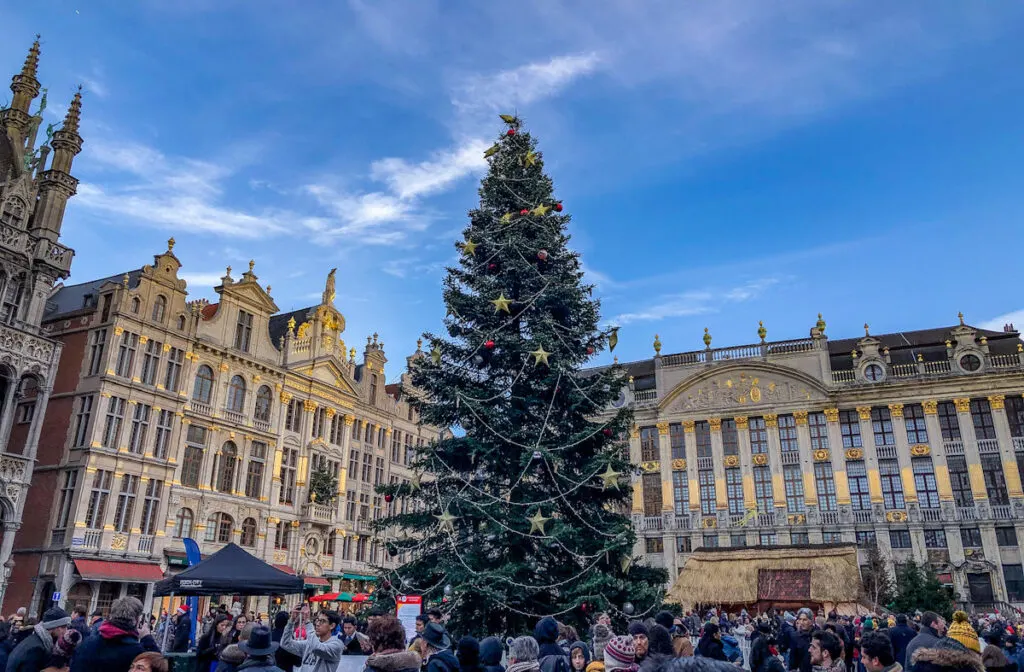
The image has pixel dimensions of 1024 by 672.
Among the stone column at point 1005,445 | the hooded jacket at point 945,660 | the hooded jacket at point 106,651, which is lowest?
the hooded jacket at point 106,651

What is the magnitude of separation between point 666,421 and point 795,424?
8475 millimetres

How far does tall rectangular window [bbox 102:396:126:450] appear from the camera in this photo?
32406 mm

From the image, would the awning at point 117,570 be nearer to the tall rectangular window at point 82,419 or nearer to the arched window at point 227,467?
the tall rectangular window at point 82,419

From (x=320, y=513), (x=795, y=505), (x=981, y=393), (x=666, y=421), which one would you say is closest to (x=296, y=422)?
(x=320, y=513)

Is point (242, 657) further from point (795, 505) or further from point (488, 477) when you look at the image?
point (795, 505)

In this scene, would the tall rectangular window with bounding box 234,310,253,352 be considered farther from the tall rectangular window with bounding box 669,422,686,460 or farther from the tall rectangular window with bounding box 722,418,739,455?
the tall rectangular window with bounding box 722,418,739,455

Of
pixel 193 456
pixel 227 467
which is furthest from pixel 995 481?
pixel 193 456

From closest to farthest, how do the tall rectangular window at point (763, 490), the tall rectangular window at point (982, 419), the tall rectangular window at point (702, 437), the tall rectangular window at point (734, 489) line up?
the tall rectangular window at point (982, 419) < the tall rectangular window at point (763, 490) < the tall rectangular window at point (734, 489) < the tall rectangular window at point (702, 437)

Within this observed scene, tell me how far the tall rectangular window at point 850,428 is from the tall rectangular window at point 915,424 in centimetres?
281

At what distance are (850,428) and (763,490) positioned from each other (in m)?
7.02

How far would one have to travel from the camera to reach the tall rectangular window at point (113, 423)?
1276 inches

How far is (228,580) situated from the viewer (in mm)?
14578

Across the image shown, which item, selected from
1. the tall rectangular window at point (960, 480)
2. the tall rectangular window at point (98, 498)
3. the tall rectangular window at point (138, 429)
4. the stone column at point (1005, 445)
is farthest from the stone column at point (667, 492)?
the tall rectangular window at point (98, 498)

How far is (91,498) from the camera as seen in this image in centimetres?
3133
